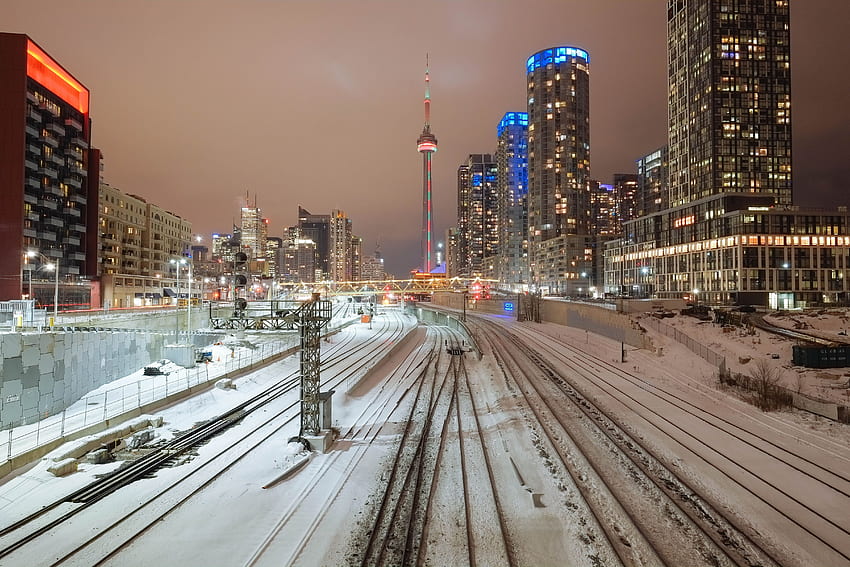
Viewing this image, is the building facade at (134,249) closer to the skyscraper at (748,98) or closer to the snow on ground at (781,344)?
the snow on ground at (781,344)

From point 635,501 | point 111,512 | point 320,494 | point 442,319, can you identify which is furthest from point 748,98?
point 111,512

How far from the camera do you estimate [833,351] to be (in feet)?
97.6

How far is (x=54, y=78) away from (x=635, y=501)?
266 ft

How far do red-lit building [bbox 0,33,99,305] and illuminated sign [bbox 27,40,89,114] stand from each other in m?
0.12

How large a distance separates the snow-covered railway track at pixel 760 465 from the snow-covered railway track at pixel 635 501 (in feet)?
2.92

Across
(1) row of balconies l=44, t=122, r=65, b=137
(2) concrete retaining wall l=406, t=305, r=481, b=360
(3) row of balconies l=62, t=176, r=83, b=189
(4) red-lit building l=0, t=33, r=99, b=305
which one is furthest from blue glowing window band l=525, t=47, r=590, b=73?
(3) row of balconies l=62, t=176, r=83, b=189

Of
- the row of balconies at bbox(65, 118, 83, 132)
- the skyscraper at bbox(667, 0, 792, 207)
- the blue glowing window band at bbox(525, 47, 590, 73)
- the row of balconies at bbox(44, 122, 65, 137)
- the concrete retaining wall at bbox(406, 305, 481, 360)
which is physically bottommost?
the concrete retaining wall at bbox(406, 305, 481, 360)

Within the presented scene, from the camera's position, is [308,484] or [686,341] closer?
[308,484]

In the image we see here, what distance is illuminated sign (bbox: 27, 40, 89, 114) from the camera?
56.3 meters

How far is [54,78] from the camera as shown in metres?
60.7

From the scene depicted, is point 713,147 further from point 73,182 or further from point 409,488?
point 73,182

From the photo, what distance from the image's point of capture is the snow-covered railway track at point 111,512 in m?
9.97

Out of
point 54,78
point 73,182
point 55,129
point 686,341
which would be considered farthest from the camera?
point 73,182

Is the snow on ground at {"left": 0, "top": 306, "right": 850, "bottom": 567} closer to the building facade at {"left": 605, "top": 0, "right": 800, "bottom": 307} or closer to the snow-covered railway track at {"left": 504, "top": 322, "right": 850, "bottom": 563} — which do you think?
the snow-covered railway track at {"left": 504, "top": 322, "right": 850, "bottom": 563}
